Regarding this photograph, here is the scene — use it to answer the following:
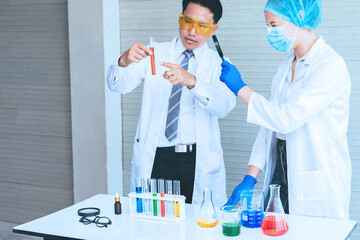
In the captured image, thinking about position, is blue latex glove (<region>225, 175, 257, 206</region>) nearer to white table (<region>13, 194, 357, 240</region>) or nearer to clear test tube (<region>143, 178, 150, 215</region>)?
white table (<region>13, 194, 357, 240</region>)

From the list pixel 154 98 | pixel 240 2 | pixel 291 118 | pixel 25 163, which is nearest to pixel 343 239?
pixel 291 118

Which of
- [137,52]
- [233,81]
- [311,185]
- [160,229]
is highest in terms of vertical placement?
[137,52]

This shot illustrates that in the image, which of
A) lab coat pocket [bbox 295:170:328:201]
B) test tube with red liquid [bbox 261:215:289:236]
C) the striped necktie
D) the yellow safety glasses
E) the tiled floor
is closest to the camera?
test tube with red liquid [bbox 261:215:289:236]

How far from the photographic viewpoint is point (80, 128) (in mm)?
4242

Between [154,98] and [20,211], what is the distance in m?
2.23

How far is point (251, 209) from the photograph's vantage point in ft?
7.12

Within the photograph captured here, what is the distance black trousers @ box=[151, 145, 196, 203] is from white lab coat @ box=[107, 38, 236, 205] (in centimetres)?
3

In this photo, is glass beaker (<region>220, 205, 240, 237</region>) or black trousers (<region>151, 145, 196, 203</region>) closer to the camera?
glass beaker (<region>220, 205, 240, 237</region>)

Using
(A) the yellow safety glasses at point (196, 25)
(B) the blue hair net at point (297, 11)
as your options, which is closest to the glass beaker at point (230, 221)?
(B) the blue hair net at point (297, 11)

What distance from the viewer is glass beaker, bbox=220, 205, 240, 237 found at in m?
2.06

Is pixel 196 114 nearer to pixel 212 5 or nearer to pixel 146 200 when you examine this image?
pixel 212 5

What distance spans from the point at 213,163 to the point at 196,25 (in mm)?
788

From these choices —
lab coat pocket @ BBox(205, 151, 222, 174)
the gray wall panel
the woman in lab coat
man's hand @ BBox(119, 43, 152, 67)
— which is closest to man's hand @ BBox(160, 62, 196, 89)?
man's hand @ BBox(119, 43, 152, 67)

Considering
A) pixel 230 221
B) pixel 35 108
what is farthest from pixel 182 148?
pixel 35 108
